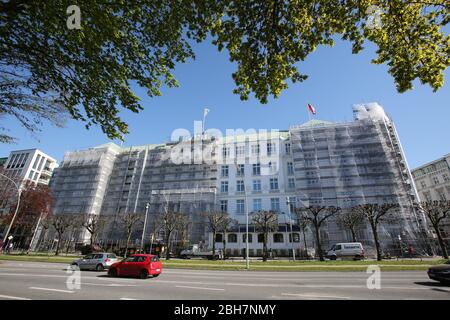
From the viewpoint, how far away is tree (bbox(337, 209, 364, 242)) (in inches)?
1289

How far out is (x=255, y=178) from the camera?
52625 mm

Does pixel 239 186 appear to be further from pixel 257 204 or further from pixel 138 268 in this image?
pixel 138 268

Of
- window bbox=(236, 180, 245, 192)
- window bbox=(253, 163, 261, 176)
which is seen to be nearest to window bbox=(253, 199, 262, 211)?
window bbox=(236, 180, 245, 192)

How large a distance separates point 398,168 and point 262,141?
2819 centimetres

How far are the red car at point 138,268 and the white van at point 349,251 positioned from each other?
2522cm

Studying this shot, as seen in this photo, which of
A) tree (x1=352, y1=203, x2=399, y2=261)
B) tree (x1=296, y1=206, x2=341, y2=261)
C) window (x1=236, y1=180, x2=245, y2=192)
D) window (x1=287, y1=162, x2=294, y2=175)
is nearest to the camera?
tree (x1=296, y1=206, x2=341, y2=261)

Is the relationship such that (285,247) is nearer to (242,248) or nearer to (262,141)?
(242,248)

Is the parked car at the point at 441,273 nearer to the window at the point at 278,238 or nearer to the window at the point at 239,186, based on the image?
the window at the point at 278,238

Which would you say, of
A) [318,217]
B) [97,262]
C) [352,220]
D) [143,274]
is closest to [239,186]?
[318,217]

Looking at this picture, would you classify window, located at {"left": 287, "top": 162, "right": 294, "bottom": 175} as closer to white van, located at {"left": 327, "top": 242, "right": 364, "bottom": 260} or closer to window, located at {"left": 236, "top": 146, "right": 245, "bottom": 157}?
window, located at {"left": 236, "top": 146, "right": 245, "bottom": 157}

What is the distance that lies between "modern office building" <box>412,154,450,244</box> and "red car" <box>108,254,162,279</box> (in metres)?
69.0

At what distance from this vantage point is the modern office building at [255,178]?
40.9m

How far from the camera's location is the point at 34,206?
1799 inches

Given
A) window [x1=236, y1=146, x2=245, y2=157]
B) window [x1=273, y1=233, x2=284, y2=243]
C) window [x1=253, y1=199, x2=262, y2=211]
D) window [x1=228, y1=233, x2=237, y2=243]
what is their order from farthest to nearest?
window [x1=236, y1=146, x2=245, y2=157] → window [x1=253, y1=199, x2=262, y2=211] → window [x1=228, y1=233, x2=237, y2=243] → window [x1=273, y1=233, x2=284, y2=243]
